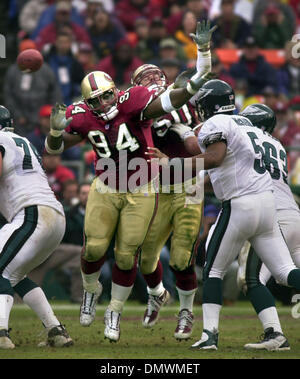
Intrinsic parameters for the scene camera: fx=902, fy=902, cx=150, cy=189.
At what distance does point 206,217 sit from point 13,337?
3651mm

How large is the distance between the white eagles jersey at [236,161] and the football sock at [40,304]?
155 centimetres

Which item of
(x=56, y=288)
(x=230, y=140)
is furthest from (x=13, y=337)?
(x=56, y=288)

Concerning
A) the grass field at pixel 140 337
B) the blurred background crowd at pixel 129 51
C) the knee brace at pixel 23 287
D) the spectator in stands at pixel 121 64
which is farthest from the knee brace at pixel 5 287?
the spectator in stands at pixel 121 64

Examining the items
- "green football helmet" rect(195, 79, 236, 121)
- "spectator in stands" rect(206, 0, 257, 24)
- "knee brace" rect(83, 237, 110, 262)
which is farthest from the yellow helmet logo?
"spectator in stands" rect(206, 0, 257, 24)

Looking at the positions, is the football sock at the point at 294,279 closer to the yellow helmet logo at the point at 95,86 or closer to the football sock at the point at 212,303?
the football sock at the point at 212,303

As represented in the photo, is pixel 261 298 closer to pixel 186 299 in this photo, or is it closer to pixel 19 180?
pixel 186 299

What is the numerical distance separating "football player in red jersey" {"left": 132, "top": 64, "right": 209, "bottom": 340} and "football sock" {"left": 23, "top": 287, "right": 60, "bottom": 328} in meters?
1.06

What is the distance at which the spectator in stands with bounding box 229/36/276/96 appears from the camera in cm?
1348

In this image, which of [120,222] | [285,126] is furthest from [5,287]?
[285,126]

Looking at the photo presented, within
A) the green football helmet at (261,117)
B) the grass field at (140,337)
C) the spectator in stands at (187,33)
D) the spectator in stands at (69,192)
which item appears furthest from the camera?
the spectator in stands at (187,33)

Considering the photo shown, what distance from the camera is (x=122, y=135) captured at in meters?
6.92

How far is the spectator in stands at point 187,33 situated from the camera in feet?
45.1

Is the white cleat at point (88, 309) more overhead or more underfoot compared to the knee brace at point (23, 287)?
more underfoot

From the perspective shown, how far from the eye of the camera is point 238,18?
14.3 m
